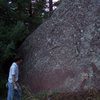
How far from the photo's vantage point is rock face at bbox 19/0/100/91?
11039mm

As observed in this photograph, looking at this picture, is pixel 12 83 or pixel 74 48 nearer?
pixel 12 83

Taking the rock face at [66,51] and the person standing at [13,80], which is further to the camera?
the rock face at [66,51]

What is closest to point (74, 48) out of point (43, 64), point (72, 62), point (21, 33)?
point (72, 62)

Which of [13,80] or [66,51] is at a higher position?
[66,51]

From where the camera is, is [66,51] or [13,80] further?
[66,51]

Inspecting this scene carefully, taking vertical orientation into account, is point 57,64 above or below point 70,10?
below

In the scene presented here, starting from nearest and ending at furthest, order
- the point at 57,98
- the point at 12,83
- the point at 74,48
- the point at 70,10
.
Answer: the point at 12,83 < the point at 57,98 < the point at 74,48 < the point at 70,10

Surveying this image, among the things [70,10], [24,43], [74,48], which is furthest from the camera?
[24,43]

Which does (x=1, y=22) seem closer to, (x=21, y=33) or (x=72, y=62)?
(x=21, y=33)

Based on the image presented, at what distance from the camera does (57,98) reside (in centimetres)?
1076

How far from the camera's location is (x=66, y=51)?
1160cm

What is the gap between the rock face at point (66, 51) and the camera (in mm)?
11039

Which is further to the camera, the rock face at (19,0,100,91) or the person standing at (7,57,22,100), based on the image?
the rock face at (19,0,100,91)

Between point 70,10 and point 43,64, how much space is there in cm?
235
